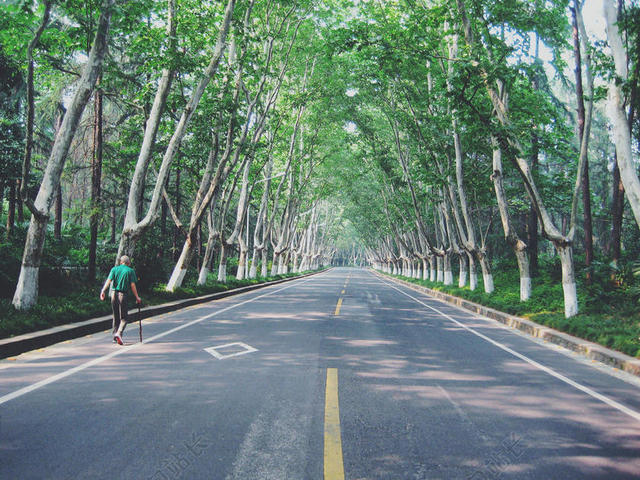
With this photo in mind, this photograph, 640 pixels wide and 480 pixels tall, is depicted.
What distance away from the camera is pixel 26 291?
9086mm

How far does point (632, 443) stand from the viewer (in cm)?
394

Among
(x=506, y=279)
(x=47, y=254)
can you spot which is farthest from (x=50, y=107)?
(x=506, y=279)

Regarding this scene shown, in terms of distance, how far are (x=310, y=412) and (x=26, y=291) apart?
7.41 meters

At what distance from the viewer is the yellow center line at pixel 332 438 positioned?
3238 mm

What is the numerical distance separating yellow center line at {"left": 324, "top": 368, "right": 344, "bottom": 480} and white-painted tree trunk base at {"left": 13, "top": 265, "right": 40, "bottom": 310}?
22.7 ft

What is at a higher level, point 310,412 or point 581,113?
point 581,113

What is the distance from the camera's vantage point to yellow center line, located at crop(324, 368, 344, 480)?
10.6 ft

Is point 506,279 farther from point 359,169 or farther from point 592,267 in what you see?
point 359,169

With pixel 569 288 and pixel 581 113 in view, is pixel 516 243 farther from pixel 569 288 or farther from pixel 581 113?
pixel 581 113

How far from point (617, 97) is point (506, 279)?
16.4m

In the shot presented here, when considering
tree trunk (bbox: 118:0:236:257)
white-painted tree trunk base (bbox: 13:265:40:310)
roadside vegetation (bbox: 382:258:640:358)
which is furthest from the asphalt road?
tree trunk (bbox: 118:0:236:257)

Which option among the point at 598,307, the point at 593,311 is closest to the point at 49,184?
the point at 593,311

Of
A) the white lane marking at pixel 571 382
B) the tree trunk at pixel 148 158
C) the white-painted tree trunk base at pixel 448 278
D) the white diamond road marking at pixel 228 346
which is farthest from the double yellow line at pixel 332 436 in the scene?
the white-painted tree trunk base at pixel 448 278

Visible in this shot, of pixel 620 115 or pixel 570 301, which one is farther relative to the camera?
pixel 570 301
